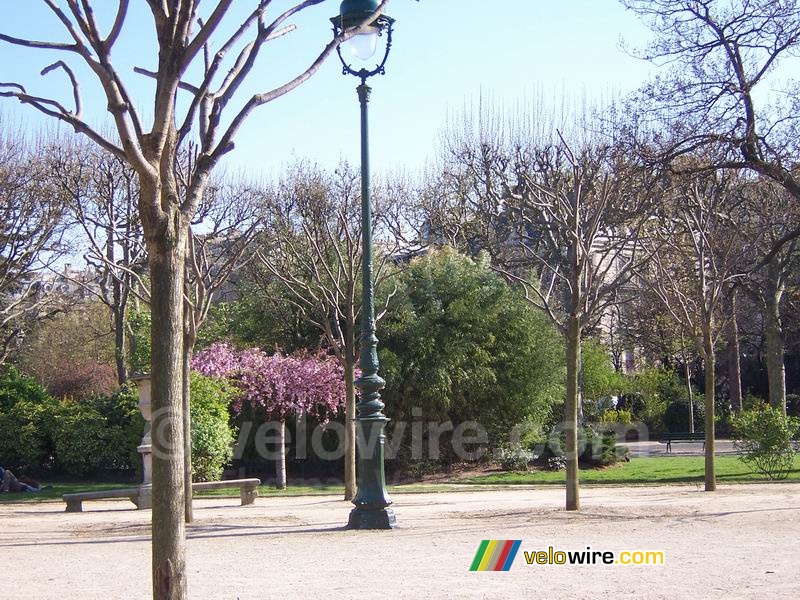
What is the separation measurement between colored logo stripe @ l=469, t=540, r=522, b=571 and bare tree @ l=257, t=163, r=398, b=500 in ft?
18.9

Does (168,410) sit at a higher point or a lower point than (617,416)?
higher

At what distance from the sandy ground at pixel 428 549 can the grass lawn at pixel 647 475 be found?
4.07 metres

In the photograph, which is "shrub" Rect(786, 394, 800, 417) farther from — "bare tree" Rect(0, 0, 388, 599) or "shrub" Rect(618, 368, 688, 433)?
"bare tree" Rect(0, 0, 388, 599)

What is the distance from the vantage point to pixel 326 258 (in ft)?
67.8

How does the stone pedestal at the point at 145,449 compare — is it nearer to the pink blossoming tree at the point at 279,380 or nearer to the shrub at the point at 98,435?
the pink blossoming tree at the point at 279,380

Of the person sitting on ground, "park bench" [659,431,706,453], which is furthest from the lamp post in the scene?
"park bench" [659,431,706,453]

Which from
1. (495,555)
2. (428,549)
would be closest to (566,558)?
(495,555)

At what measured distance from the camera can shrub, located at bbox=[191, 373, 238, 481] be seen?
20094 millimetres

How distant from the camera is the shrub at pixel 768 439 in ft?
60.7

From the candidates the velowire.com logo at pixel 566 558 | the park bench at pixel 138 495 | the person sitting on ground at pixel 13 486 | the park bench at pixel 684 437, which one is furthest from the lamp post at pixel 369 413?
the park bench at pixel 684 437

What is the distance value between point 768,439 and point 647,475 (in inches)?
128

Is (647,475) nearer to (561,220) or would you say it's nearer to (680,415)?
(561,220)

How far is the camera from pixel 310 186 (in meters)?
29.5

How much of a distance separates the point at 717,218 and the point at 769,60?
193 inches
